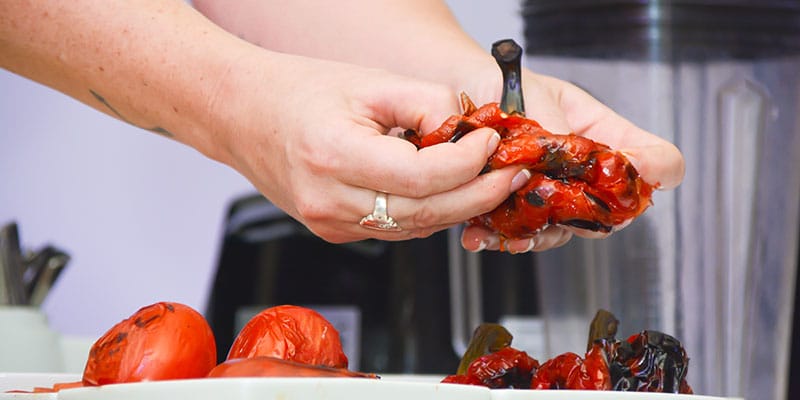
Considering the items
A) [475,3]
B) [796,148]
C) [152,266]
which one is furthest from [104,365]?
[152,266]

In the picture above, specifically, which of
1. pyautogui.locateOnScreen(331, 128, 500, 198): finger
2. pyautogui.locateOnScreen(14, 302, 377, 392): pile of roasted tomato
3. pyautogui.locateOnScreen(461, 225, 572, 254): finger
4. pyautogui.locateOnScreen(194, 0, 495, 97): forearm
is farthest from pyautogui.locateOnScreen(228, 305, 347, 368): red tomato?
pyautogui.locateOnScreen(194, 0, 495, 97): forearm

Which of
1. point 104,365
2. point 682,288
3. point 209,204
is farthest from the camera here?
point 209,204

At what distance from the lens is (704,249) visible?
4.19ft

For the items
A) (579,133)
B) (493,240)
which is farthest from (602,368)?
(579,133)

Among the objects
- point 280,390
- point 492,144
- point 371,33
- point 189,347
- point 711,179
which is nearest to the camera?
point 280,390

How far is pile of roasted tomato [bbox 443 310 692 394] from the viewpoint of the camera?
63 cm

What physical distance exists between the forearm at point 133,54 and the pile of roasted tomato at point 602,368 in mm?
304

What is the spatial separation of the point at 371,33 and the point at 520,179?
37 cm

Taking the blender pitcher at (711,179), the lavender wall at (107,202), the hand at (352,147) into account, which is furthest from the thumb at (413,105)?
the lavender wall at (107,202)

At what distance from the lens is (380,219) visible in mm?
721

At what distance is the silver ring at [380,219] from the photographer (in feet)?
2.32

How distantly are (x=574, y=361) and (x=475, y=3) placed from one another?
1.16 m

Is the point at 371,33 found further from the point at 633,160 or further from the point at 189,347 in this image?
the point at 189,347

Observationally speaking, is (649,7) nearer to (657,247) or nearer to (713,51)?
(713,51)
